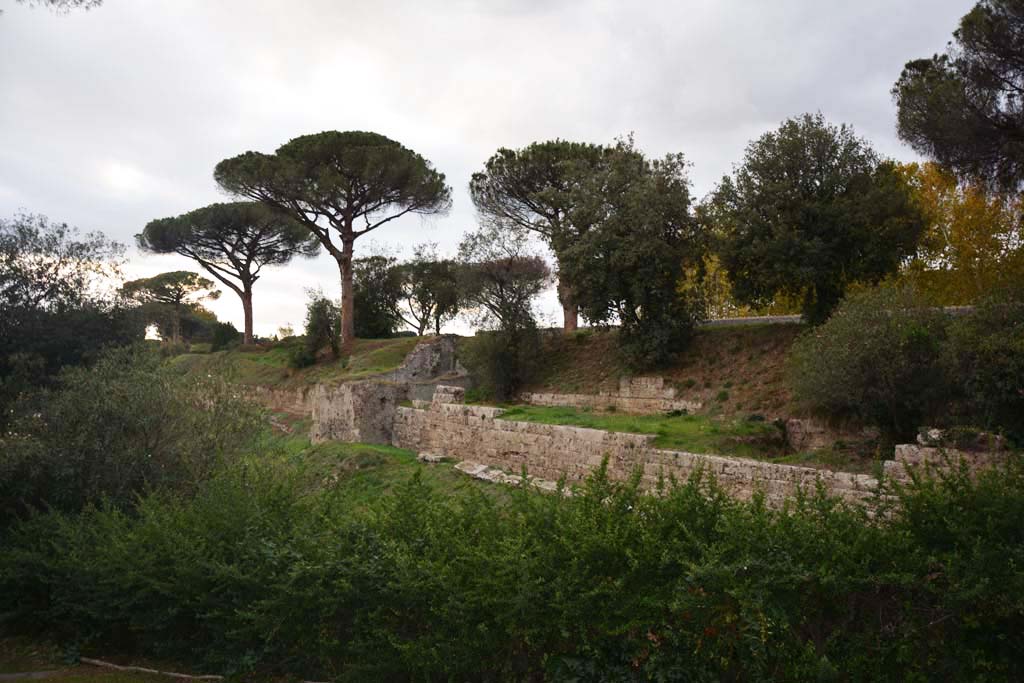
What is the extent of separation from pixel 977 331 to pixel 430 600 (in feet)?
34.7

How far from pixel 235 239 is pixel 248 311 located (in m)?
4.24

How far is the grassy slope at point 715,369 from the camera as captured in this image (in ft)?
63.9

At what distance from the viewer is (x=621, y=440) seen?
14.5 meters

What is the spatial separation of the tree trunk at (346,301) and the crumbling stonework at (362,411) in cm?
1392

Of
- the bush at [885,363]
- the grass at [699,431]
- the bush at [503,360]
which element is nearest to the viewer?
the bush at [885,363]

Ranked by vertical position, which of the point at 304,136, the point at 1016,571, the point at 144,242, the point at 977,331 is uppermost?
the point at 304,136

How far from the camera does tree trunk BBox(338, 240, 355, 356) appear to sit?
36.2m

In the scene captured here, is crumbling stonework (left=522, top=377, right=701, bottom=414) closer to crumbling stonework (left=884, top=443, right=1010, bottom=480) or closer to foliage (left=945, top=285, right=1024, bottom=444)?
foliage (left=945, top=285, right=1024, bottom=444)

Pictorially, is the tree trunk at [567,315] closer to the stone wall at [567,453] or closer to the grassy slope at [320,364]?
the grassy slope at [320,364]

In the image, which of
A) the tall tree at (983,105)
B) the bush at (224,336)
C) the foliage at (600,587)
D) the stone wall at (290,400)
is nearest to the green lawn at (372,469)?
the foliage at (600,587)

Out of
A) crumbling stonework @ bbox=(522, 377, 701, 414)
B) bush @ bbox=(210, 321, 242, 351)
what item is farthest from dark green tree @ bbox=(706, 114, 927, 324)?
bush @ bbox=(210, 321, 242, 351)

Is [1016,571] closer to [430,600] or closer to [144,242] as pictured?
[430,600]

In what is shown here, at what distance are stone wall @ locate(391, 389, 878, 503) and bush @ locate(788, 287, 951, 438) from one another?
2958 mm

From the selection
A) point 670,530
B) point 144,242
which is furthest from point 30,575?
point 144,242
